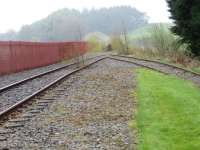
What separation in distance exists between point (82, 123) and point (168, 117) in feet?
6.24

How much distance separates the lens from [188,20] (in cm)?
2155

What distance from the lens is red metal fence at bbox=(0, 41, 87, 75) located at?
27.9 metres

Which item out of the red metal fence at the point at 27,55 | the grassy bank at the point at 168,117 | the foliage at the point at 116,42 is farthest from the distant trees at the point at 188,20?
the foliage at the point at 116,42

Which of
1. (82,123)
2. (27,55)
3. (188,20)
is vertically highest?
(188,20)

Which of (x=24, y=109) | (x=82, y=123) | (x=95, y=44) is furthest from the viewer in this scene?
(x=95, y=44)

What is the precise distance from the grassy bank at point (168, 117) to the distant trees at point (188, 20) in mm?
3583

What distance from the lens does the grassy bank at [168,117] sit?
8.85 meters

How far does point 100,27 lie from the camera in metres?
172

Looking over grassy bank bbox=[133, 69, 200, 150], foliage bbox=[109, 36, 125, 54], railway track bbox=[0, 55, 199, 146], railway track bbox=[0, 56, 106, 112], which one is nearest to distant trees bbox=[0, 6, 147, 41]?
foliage bbox=[109, 36, 125, 54]

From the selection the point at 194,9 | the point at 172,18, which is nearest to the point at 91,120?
the point at 194,9

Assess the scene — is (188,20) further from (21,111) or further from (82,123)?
(82,123)

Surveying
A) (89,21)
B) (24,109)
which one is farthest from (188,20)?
(89,21)

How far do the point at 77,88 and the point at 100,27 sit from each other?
509 ft

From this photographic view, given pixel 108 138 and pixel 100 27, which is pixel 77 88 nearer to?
pixel 108 138
